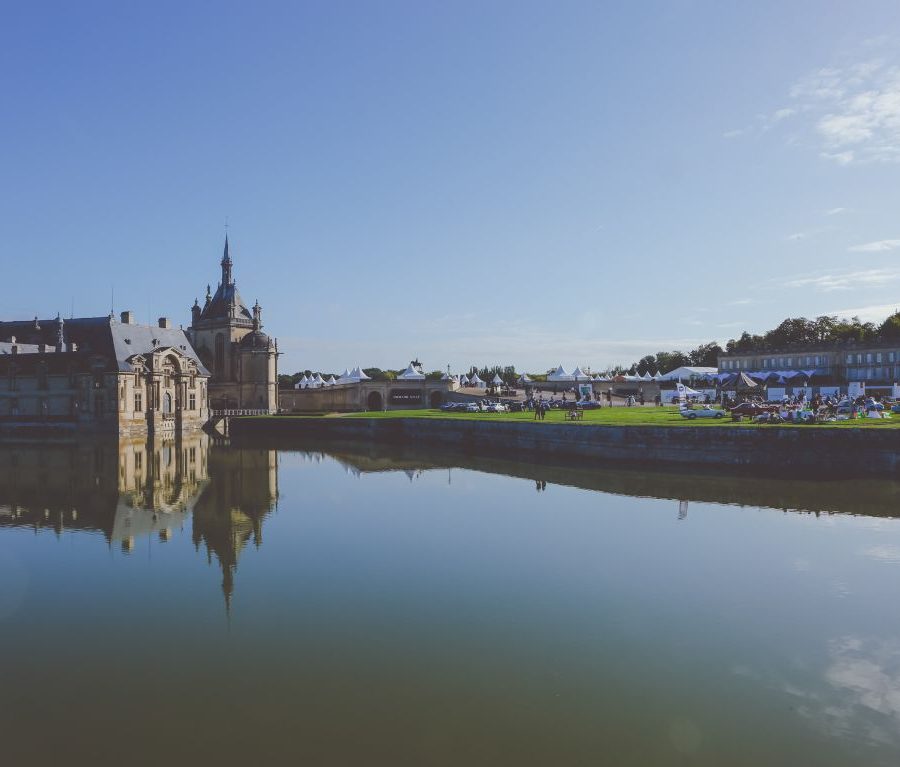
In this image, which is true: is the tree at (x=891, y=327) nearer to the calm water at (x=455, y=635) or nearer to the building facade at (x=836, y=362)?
the building facade at (x=836, y=362)

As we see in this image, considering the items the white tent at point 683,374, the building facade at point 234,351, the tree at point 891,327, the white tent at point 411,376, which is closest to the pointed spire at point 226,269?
the building facade at point 234,351

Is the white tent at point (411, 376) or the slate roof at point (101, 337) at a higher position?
the slate roof at point (101, 337)

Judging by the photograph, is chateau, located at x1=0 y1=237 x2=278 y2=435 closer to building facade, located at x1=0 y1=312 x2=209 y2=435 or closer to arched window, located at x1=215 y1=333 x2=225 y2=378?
building facade, located at x1=0 y1=312 x2=209 y2=435

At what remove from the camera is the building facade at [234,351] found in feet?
238

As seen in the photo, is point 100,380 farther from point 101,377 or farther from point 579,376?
point 579,376

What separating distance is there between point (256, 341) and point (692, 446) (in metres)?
51.6

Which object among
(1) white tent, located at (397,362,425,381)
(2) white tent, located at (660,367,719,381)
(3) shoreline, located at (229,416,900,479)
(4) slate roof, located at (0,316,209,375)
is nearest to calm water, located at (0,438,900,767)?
(3) shoreline, located at (229,416,900,479)

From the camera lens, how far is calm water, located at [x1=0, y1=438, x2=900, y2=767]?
8016mm

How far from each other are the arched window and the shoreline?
35.2 metres

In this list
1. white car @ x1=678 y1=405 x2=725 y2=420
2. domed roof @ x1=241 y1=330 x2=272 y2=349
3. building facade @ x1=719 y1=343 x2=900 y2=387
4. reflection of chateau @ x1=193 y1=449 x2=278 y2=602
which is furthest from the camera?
domed roof @ x1=241 y1=330 x2=272 y2=349

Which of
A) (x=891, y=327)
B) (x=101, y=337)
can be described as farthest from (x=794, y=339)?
(x=101, y=337)

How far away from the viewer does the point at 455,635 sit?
11.1 m

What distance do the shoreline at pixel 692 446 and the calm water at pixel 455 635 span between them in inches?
227

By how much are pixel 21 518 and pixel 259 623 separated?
44.9 ft
